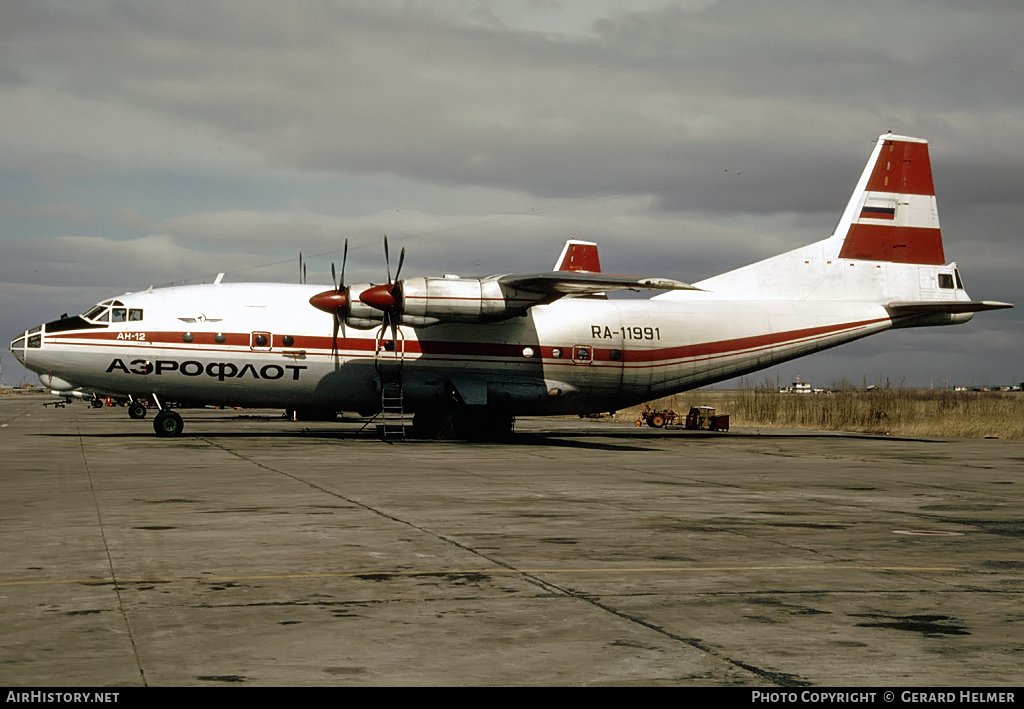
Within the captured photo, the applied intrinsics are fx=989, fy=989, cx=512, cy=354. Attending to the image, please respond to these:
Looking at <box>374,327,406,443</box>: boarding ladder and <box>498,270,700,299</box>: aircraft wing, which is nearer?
<box>498,270,700,299</box>: aircraft wing

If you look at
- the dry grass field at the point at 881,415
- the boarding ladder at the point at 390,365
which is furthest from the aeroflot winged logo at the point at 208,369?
the dry grass field at the point at 881,415

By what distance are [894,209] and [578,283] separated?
52.2 ft

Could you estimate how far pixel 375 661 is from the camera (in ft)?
21.4

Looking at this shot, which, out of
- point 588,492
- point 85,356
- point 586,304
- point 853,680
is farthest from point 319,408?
point 853,680

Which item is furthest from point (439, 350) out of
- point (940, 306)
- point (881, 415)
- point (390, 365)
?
point (881, 415)

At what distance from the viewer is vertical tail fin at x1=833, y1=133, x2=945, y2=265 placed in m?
38.4

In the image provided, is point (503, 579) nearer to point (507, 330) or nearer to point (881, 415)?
point (507, 330)

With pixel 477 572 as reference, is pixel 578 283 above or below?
above

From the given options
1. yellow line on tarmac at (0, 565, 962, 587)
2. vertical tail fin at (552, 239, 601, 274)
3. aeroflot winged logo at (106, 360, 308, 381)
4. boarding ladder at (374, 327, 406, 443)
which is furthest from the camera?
vertical tail fin at (552, 239, 601, 274)

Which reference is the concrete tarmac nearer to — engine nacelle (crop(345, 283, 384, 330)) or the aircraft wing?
the aircraft wing

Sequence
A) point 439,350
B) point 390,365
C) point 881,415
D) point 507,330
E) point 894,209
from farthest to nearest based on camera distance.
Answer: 1. point 881,415
2. point 894,209
3. point 507,330
4. point 439,350
5. point 390,365

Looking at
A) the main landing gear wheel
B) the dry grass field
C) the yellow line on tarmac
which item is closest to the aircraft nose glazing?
the main landing gear wheel

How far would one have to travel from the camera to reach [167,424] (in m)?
32.5

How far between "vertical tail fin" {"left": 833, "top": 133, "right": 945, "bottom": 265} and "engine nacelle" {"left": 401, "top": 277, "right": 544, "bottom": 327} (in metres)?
14.4
